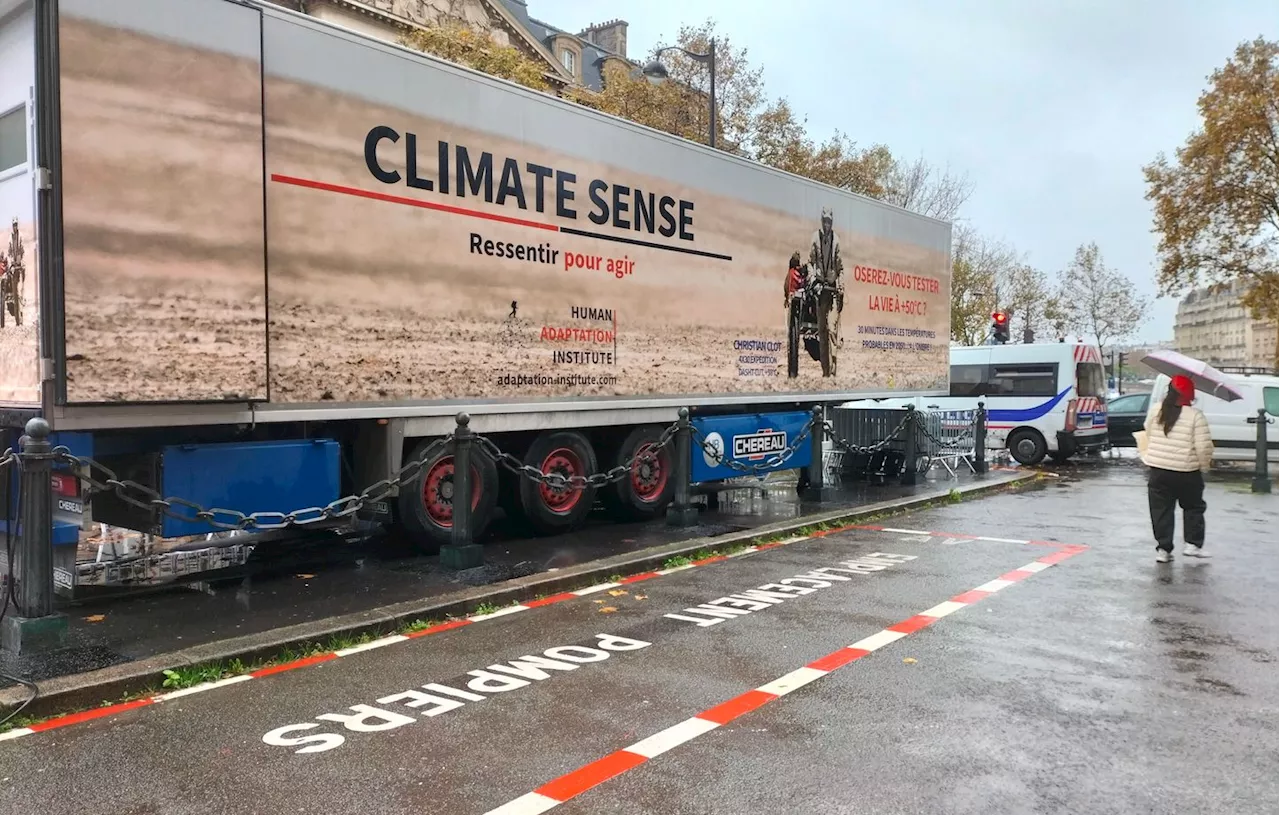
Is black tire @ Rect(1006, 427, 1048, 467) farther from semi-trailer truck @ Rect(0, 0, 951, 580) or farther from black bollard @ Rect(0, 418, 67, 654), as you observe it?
black bollard @ Rect(0, 418, 67, 654)

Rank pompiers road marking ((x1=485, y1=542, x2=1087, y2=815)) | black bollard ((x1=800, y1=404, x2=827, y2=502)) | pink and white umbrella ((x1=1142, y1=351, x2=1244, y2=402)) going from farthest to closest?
black bollard ((x1=800, y1=404, x2=827, y2=502)) → pink and white umbrella ((x1=1142, y1=351, x2=1244, y2=402)) → pompiers road marking ((x1=485, y1=542, x2=1087, y2=815))

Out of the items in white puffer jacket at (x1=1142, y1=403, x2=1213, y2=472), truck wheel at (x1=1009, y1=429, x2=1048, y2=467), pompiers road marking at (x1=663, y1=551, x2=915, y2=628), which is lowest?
pompiers road marking at (x1=663, y1=551, x2=915, y2=628)

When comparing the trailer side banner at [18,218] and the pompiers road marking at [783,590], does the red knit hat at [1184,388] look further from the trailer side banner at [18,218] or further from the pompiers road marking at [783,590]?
the trailer side banner at [18,218]

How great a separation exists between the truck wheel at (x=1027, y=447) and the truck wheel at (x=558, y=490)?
1281cm

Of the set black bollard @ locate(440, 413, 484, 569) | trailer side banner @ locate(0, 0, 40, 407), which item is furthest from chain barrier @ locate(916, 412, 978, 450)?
trailer side banner @ locate(0, 0, 40, 407)

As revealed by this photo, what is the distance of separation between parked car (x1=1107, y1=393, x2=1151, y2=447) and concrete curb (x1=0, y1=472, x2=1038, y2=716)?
15.5m

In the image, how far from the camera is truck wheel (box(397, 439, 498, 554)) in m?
7.94

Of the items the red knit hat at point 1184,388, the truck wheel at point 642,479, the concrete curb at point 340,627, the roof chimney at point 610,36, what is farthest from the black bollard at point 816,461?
the roof chimney at point 610,36

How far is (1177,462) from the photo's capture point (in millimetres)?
8461

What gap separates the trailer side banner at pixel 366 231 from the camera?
575 centimetres

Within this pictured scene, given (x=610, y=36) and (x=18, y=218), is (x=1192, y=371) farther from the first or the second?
(x=610, y=36)

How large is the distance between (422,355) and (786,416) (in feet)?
19.4

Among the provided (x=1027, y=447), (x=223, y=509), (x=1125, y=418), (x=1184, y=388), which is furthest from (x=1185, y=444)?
(x=1125, y=418)

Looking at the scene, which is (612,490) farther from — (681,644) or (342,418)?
(681,644)
